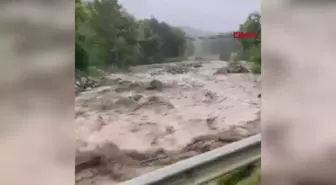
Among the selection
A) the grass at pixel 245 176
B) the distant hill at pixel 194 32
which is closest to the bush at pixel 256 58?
the distant hill at pixel 194 32

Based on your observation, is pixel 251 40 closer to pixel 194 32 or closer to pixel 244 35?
pixel 244 35

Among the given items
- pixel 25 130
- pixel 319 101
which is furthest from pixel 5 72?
pixel 319 101

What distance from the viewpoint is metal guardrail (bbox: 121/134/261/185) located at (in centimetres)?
125

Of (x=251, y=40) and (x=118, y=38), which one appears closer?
(x=118, y=38)

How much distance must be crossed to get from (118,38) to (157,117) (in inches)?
11.7

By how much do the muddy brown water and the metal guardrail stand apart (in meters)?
0.02

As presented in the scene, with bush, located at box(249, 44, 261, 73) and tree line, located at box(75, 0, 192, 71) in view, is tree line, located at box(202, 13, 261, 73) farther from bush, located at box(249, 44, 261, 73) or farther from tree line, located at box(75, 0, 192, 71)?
tree line, located at box(75, 0, 192, 71)

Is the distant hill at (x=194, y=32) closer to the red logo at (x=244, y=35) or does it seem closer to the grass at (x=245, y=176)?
the red logo at (x=244, y=35)

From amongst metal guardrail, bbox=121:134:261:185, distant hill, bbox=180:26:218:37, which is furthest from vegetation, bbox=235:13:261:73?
metal guardrail, bbox=121:134:261:185

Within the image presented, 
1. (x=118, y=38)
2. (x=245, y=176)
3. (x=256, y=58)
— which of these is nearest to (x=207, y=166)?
(x=245, y=176)

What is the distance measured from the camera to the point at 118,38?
1232 millimetres

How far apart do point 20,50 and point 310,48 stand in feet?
3.22

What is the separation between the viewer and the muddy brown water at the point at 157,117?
1.20 meters

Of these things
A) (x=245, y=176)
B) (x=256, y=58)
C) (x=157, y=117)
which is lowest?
(x=245, y=176)
